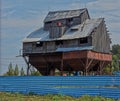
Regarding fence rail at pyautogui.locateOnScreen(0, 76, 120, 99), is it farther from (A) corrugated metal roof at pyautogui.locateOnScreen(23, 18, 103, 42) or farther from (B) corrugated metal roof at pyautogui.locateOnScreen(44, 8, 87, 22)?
(B) corrugated metal roof at pyautogui.locateOnScreen(44, 8, 87, 22)

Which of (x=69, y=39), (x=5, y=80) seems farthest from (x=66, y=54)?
(x=5, y=80)

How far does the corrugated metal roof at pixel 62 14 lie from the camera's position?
151ft

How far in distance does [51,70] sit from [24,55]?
4.58m

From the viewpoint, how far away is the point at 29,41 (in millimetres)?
48062

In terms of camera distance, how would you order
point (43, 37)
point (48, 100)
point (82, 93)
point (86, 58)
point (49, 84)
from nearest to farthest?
point (48, 100) < point (82, 93) < point (49, 84) < point (86, 58) < point (43, 37)

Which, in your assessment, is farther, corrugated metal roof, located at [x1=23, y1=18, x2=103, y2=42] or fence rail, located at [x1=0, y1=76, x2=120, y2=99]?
corrugated metal roof, located at [x1=23, y1=18, x2=103, y2=42]

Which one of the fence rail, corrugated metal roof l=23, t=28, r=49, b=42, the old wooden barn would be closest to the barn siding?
the old wooden barn

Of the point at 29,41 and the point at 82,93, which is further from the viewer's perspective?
the point at 29,41

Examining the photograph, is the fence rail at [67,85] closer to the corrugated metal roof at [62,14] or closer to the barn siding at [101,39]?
the barn siding at [101,39]

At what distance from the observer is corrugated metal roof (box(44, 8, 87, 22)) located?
45.9m

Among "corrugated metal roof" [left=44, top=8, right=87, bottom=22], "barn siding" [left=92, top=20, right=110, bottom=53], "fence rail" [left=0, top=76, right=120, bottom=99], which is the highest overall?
"corrugated metal roof" [left=44, top=8, right=87, bottom=22]

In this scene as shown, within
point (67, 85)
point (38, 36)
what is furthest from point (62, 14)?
point (67, 85)

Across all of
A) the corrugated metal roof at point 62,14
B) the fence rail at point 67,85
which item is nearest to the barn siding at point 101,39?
the corrugated metal roof at point 62,14

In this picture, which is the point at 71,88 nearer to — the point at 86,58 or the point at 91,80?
the point at 91,80
